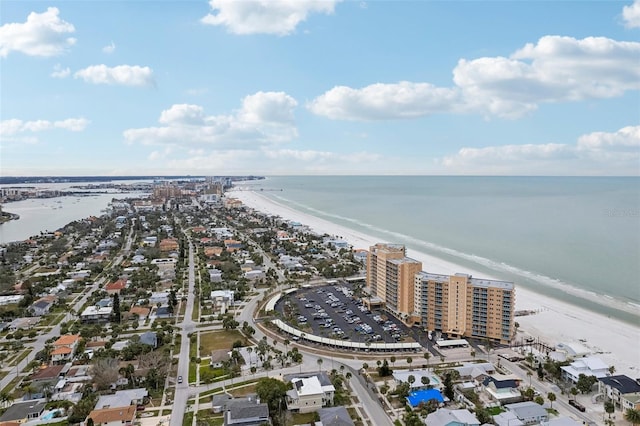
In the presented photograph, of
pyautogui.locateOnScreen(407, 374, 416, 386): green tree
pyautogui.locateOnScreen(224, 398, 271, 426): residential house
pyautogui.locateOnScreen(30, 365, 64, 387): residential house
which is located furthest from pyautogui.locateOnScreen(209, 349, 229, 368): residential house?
pyautogui.locateOnScreen(407, 374, 416, 386): green tree

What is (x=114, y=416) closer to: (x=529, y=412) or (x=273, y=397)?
(x=273, y=397)

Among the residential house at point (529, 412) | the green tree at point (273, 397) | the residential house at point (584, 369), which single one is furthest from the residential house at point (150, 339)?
the residential house at point (584, 369)

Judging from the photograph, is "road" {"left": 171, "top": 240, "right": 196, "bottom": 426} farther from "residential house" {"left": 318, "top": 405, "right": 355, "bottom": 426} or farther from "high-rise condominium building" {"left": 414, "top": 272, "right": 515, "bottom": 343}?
"high-rise condominium building" {"left": 414, "top": 272, "right": 515, "bottom": 343}

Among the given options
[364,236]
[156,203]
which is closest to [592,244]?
[364,236]

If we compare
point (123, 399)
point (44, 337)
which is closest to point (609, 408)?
point (123, 399)

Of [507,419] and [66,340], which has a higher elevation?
[66,340]

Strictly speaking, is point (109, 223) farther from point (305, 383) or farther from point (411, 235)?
point (305, 383)

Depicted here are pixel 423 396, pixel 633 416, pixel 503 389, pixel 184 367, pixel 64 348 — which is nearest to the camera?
pixel 633 416
